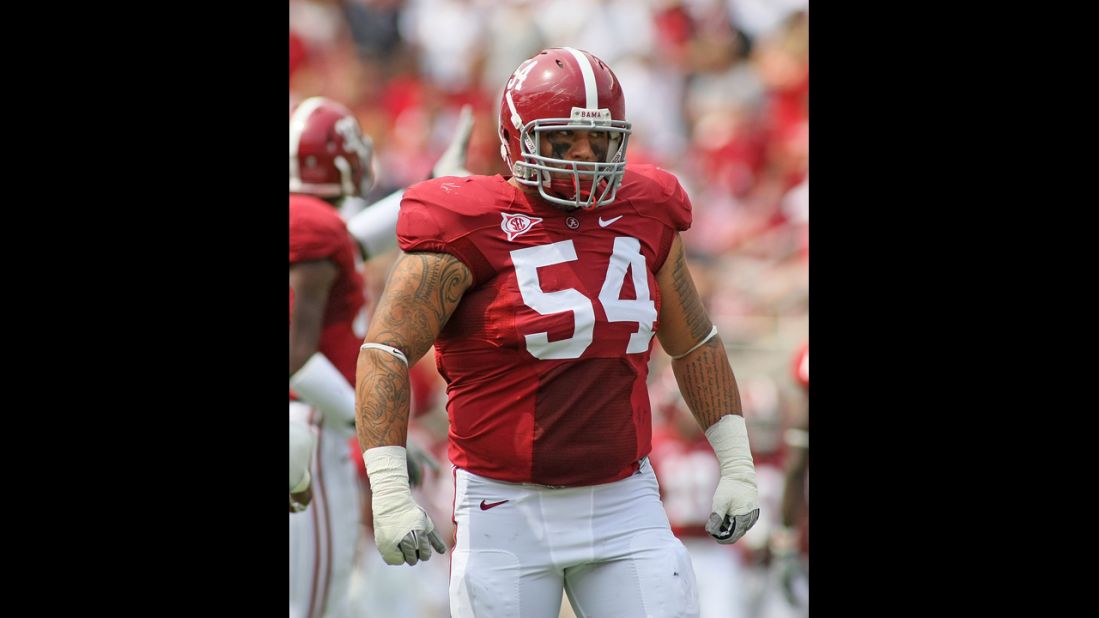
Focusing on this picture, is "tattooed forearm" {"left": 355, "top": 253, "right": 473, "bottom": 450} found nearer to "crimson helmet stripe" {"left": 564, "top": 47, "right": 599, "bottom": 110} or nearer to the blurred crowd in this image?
"crimson helmet stripe" {"left": 564, "top": 47, "right": 599, "bottom": 110}

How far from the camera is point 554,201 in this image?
290 cm

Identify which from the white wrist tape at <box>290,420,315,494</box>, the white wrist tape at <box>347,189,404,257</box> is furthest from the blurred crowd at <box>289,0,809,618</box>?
the white wrist tape at <box>290,420,315,494</box>

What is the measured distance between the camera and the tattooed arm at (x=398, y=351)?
9.29ft

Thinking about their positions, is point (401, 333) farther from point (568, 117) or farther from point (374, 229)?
point (374, 229)

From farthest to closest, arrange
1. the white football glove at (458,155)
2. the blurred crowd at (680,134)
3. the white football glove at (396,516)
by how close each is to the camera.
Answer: the blurred crowd at (680,134), the white football glove at (458,155), the white football glove at (396,516)

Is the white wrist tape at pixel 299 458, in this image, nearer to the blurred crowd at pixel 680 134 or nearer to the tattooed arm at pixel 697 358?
the blurred crowd at pixel 680 134

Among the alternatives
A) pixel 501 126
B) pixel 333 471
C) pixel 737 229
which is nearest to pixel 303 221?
pixel 333 471

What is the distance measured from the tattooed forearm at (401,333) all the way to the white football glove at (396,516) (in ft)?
0.15

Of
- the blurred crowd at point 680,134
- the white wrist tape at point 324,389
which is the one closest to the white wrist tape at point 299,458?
the white wrist tape at point 324,389

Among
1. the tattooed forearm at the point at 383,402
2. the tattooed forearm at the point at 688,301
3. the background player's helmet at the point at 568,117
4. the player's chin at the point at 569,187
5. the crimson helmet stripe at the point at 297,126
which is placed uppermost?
the crimson helmet stripe at the point at 297,126

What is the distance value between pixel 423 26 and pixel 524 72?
4.62 metres

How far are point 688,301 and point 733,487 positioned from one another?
1.65 ft

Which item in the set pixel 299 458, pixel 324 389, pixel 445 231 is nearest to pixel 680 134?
pixel 324 389

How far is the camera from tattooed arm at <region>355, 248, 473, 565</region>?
2.83 m
